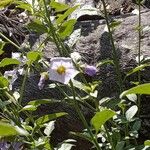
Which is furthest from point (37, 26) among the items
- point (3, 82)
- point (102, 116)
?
point (102, 116)

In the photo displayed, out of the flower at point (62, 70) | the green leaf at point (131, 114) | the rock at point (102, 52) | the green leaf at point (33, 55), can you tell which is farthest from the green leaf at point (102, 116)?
the rock at point (102, 52)

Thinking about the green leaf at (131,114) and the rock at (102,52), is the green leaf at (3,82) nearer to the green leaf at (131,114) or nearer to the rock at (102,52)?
the green leaf at (131,114)

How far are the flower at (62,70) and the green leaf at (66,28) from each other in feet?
0.34

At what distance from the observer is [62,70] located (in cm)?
177

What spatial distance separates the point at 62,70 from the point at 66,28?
0.16m

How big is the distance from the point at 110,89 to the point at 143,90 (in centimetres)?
128

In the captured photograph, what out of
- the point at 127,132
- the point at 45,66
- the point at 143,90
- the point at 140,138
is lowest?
the point at 140,138

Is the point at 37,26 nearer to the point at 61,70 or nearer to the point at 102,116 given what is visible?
the point at 61,70

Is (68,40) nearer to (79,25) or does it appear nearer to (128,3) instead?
(79,25)

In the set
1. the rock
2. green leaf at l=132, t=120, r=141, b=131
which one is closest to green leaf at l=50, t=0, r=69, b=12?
green leaf at l=132, t=120, r=141, b=131

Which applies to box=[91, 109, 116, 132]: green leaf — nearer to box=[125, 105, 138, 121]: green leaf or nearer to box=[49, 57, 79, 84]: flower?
box=[49, 57, 79, 84]: flower

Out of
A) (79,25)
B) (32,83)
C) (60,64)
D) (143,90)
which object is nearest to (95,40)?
(79,25)

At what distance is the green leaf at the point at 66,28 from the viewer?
1764 mm

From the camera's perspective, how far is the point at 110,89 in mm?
2453
